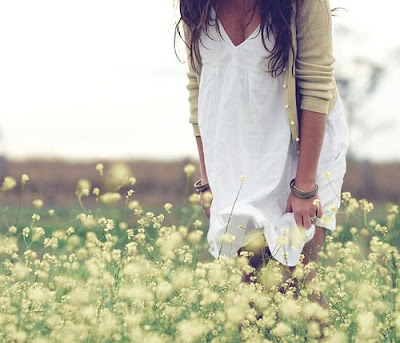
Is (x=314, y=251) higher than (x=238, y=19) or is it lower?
lower

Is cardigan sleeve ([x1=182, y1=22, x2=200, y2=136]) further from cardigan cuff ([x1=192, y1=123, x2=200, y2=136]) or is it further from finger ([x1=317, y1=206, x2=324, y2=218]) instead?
finger ([x1=317, y1=206, x2=324, y2=218])

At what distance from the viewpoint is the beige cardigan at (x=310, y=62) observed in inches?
138

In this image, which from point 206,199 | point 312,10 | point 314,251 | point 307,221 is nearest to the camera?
point 312,10

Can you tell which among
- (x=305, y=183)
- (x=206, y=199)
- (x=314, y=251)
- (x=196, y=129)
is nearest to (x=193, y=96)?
Result: (x=196, y=129)

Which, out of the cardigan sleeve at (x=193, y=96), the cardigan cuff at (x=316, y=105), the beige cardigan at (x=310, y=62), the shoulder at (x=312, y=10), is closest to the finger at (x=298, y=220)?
the beige cardigan at (x=310, y=62)

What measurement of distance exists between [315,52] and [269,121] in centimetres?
37

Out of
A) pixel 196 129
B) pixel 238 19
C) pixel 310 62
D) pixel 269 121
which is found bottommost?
pixel 196 129

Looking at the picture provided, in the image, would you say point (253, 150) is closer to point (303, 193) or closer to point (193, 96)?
point (303, 193)

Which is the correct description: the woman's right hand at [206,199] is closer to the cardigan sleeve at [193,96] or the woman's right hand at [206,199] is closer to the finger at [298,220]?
the cardigan sleeve at [193,96]

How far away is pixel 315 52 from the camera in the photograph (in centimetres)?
353

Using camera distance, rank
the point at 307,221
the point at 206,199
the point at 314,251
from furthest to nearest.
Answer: the point at 206,199 → the point at 314,251 → the point at 307,221

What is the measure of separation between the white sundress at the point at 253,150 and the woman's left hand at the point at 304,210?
0.04m

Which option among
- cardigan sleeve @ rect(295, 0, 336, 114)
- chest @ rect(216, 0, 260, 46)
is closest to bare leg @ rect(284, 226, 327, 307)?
cardigan sleeve @ rect(295, 0, 336, 114)

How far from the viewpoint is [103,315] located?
333cm
